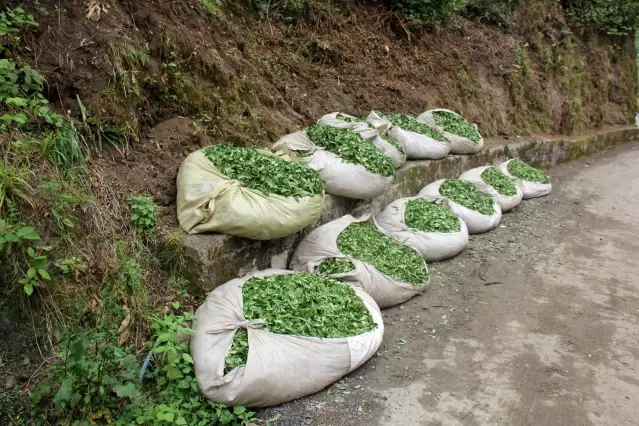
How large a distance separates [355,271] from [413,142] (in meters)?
2.39

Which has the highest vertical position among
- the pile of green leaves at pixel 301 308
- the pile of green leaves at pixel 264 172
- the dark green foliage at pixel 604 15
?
the dark green foliage at pixel 604 15

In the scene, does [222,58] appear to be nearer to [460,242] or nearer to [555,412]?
[460,242]

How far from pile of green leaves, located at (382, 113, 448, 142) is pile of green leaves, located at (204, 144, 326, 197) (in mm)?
2248

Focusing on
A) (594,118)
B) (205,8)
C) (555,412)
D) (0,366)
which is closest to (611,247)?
(555,412)


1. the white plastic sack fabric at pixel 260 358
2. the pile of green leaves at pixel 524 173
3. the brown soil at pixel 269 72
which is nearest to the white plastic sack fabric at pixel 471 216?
the brown soil at pixel 269 72

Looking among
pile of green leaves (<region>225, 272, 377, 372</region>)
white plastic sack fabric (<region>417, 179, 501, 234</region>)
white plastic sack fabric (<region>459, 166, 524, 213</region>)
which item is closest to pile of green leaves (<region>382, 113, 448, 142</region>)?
white plastic sack fabric (<region>459, 166, 524, 213</region>)

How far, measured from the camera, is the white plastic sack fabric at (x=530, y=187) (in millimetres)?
6809

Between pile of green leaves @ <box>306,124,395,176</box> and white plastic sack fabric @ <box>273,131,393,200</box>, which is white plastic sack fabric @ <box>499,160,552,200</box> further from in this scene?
white plastic sack fabric @ <box>273,131,393,200</box>

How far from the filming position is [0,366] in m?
2.63

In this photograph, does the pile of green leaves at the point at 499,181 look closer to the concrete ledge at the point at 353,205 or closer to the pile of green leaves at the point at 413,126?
the concrete ledge at the point at 353,205

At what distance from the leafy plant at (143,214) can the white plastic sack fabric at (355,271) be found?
111cm

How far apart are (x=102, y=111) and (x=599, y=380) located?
362cm

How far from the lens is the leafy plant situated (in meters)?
3.32

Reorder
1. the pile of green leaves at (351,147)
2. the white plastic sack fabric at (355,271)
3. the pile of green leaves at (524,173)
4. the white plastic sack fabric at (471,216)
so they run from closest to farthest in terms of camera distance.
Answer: the white plastic sack fabric at (355,271) < the pile of green leaves at (351,147) < the white plastic sack fabric at (471,216) < the pile of green leaves at (524,173)
